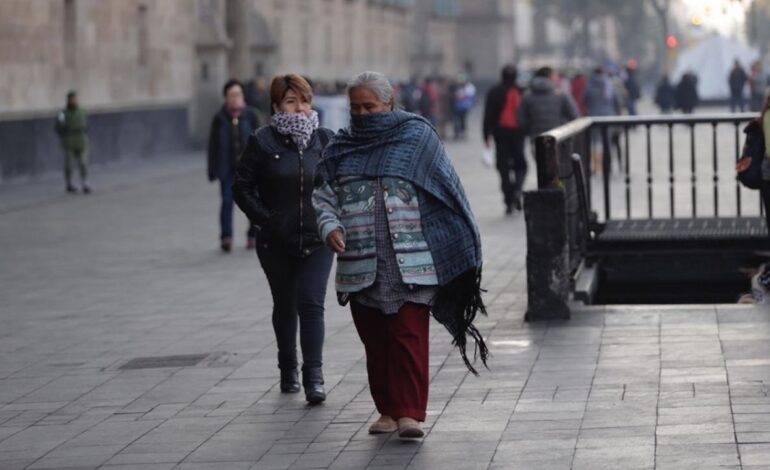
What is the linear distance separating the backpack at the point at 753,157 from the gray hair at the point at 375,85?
436 centimetres

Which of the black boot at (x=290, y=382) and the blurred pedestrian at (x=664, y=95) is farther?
the blurred pedestrian at (x=664, y=95)

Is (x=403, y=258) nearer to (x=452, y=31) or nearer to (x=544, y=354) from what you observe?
(x=544, y=354)

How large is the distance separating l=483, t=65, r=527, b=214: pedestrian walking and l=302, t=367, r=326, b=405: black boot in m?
12.0

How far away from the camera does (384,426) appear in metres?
8.23

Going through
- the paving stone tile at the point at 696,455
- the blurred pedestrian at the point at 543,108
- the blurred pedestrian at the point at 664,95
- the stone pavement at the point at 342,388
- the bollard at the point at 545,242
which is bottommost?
the blurred pedestrian at the point at 664,95

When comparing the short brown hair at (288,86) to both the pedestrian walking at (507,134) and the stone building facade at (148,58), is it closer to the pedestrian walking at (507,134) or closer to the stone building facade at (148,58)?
the pedestrian walking at (507,134)

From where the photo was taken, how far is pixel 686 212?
64.7 feet

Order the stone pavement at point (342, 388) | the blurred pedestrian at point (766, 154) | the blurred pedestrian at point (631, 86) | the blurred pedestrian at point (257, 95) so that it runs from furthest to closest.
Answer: the blurred pedestrian at point (631, 86) → the blurred pedestrian at point (257, 95) → the blurred pedestrian at point (766, 154) → the stone pavement at point (342, 388)

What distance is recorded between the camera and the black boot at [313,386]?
9.14m

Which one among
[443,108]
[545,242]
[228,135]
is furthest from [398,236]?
Result: [443,108]

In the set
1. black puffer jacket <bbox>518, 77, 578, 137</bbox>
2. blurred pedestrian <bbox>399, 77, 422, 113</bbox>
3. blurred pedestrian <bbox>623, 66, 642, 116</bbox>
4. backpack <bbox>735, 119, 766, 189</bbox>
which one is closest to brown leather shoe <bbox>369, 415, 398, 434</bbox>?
backpack <bbox>735, 119, 766, 189</bbox>

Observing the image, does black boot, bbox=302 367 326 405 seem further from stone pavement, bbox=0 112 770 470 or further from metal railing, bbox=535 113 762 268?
metal railing, bbox=535 113 762 268

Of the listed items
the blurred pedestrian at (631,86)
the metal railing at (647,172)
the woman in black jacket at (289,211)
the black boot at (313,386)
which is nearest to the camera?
the black boot at (313,386)

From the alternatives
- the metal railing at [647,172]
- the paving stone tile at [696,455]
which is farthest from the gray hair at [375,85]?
the metal railing at [647,172]
